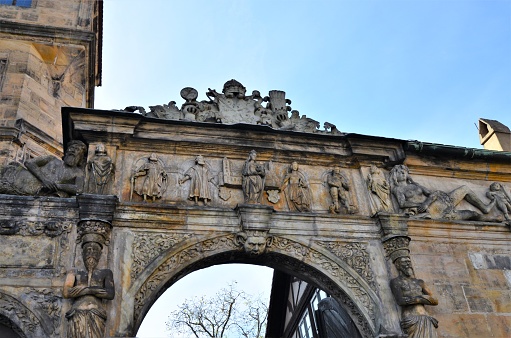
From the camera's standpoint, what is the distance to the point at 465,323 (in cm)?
658

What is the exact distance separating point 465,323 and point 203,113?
188 inches

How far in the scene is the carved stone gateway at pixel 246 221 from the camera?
5707 millimetres

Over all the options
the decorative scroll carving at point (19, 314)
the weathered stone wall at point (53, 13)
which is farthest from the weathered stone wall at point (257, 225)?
the weathered stone wall at point (53, 13)

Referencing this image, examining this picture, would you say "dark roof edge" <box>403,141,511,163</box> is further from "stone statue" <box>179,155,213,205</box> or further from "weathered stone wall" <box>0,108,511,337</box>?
"stone statue" <box>179,155,213,205</box>

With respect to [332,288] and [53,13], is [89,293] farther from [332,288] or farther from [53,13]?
[53,13]

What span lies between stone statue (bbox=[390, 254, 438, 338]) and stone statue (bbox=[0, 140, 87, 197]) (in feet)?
14.2

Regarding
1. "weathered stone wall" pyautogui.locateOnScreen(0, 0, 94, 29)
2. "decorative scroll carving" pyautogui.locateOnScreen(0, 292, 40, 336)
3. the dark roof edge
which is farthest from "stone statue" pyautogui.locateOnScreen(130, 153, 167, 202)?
"weathered stone wall" pyautogui.locateOnScreen(0, 0, 94, 29)

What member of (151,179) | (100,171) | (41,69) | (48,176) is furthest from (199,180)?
(41,69)

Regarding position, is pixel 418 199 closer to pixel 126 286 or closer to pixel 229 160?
pixel 229 160

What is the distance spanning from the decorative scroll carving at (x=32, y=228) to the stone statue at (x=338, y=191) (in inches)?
143

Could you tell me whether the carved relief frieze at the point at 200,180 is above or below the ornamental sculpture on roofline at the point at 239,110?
A: below

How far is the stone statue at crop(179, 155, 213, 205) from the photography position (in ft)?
22.2

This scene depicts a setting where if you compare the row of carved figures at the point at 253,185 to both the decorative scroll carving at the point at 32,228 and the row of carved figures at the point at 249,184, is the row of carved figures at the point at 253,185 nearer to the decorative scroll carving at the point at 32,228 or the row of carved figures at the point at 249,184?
the row of carved figures at the point at 249,184

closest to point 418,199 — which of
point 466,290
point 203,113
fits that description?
point 466,290
